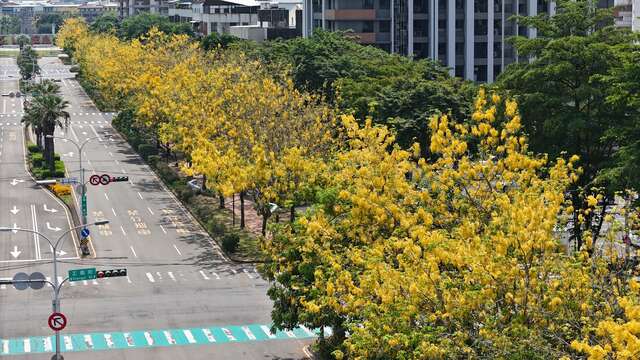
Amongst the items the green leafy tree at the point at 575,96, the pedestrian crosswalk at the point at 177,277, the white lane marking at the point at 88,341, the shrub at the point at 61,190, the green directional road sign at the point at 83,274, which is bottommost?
the white lane marking at the point at 88,341

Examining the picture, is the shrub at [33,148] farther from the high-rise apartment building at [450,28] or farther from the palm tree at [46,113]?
the high-rise apartment building at [450,28]

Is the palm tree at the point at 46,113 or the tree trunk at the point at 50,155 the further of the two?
the palm tree at the point at 46,113

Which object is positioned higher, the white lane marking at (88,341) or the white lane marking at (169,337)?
the white lane marking at (88,341)

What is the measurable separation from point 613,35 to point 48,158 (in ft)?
237

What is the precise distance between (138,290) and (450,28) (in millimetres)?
84788

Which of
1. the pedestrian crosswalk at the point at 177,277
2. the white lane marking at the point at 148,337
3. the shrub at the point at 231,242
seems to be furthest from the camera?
the shrub at the point at 231,242

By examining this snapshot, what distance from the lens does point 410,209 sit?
46750 mm

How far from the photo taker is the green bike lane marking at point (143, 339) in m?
62.8

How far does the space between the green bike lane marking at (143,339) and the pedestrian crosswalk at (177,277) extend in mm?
12429

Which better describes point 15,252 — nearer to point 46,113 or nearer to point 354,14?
point 46,113

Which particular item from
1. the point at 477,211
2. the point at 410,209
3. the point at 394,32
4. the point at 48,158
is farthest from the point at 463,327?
the point at 394,32

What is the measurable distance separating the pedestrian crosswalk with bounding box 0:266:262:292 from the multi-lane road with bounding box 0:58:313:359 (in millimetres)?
71

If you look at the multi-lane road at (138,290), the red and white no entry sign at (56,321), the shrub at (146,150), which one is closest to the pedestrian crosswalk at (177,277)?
the multi-lane road at (138,290)

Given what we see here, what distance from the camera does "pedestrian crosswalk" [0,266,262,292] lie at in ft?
257
